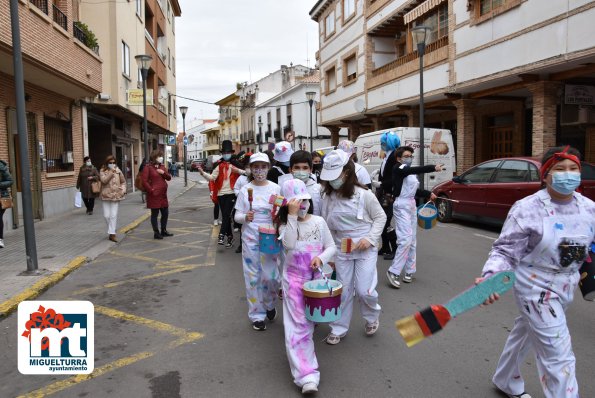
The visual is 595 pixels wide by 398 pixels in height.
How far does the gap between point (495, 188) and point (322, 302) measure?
26.5 feet

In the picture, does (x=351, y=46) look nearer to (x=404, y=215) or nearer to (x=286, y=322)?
(x=404, y=215)

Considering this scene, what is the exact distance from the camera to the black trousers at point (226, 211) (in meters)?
9.04

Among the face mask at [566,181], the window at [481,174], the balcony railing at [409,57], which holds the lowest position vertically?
the window at [481,174]

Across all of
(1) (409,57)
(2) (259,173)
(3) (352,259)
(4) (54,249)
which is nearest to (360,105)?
(1) (409,57)

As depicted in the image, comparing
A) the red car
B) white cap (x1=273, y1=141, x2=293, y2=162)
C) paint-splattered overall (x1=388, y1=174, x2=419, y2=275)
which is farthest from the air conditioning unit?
white cap (x1=273, y1=141, x2=293, y2=162)

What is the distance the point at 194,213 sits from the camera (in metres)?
15.2

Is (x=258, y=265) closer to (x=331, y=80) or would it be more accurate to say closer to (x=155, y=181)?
(x=155, y=181)

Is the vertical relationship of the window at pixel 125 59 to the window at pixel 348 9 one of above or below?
below

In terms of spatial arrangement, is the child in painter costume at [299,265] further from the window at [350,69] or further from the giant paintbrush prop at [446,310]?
the window at [350,69]

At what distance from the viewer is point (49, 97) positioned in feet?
45.6

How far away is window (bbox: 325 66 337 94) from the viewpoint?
1105 inches

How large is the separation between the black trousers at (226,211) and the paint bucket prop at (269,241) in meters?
4.70

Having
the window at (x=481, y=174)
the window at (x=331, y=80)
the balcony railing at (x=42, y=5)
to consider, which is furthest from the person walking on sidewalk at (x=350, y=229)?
the window at (x=331, y=80)

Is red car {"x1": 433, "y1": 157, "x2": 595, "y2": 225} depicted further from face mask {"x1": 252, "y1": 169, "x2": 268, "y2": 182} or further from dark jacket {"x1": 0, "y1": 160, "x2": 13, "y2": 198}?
dark jacket {"x1": 0, "y1": 160, "x2": 13, "y2": 198}
